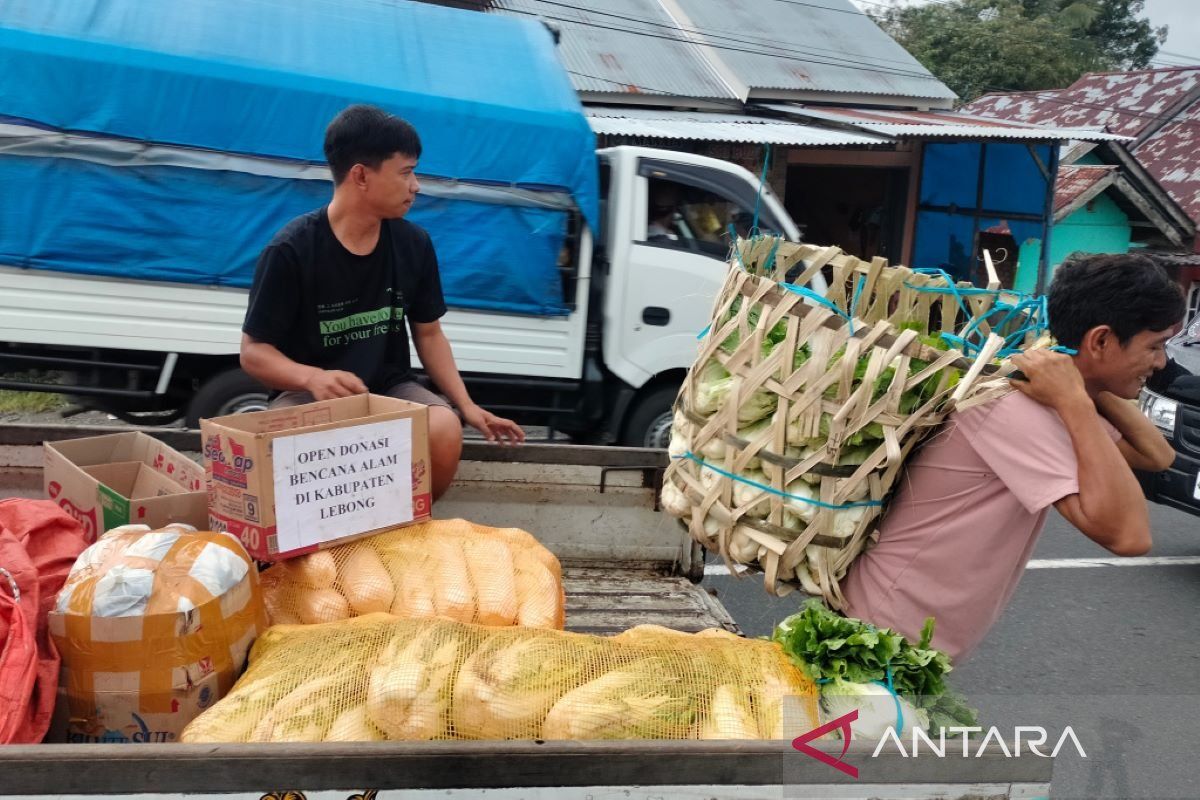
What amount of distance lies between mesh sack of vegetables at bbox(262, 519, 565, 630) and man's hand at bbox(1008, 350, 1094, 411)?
121 cm

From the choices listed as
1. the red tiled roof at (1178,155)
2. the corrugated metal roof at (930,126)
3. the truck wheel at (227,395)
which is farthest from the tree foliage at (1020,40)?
the truck wheel at (227,395)

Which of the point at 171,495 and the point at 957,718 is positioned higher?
the point at 171,495

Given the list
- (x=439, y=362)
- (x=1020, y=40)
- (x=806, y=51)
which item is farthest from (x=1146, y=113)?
(x=439, y=362)

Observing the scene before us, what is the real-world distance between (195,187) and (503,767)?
4923mm

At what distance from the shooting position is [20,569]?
6.59ft

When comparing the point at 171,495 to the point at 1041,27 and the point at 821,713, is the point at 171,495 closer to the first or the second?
the point at 821,713

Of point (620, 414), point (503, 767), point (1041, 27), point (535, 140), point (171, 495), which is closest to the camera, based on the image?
point (503, 767)

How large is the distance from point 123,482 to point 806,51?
48.2 ft

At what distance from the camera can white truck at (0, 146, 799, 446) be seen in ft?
18.7

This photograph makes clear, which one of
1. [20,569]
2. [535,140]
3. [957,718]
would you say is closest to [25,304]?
[535,140]

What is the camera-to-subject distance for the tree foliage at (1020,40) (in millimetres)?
26531

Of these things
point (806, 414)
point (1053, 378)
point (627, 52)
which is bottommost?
point (806, 414)

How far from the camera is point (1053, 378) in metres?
2.01

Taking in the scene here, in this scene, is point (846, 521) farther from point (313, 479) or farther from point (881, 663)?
point (313, 479)
